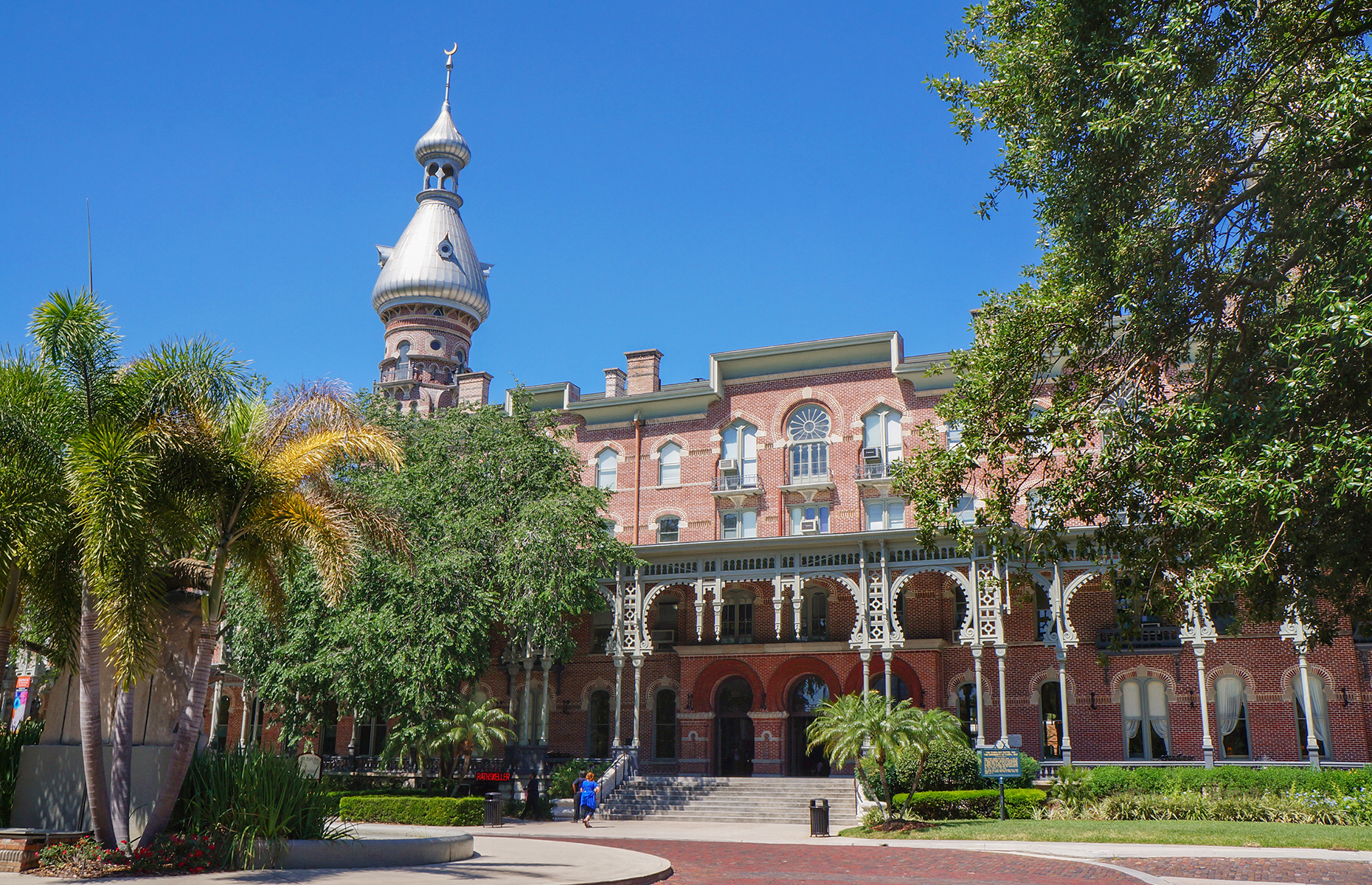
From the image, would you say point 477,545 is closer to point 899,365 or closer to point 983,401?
point 899,365

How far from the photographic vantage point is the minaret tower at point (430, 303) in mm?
50281

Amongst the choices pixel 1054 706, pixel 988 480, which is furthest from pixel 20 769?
pixel 1054 706

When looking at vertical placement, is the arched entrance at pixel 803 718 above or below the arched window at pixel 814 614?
below

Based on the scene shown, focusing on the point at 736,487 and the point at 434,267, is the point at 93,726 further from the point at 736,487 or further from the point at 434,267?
the point at 434,267

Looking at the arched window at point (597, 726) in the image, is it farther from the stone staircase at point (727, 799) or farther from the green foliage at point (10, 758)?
the green foliage at point (10, 758)

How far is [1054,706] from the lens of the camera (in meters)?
30.1

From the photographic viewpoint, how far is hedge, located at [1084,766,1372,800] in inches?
850

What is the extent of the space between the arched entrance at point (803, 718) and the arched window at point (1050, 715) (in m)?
6.48

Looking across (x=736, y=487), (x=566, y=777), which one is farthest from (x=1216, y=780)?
(x=736, y=487)

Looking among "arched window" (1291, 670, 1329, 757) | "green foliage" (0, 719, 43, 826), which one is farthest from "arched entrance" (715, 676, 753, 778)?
"green foliage" (0, 719, 43, 826)

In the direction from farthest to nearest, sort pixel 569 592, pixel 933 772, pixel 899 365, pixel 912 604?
pixel 899 365
pixel 912 604
pixel 569 592
pixel 933 772

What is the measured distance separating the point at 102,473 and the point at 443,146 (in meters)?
49.1

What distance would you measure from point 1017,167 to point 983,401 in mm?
2640

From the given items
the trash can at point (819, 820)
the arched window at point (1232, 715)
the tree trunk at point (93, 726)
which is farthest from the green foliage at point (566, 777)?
the arched window at point (1232, 715)
